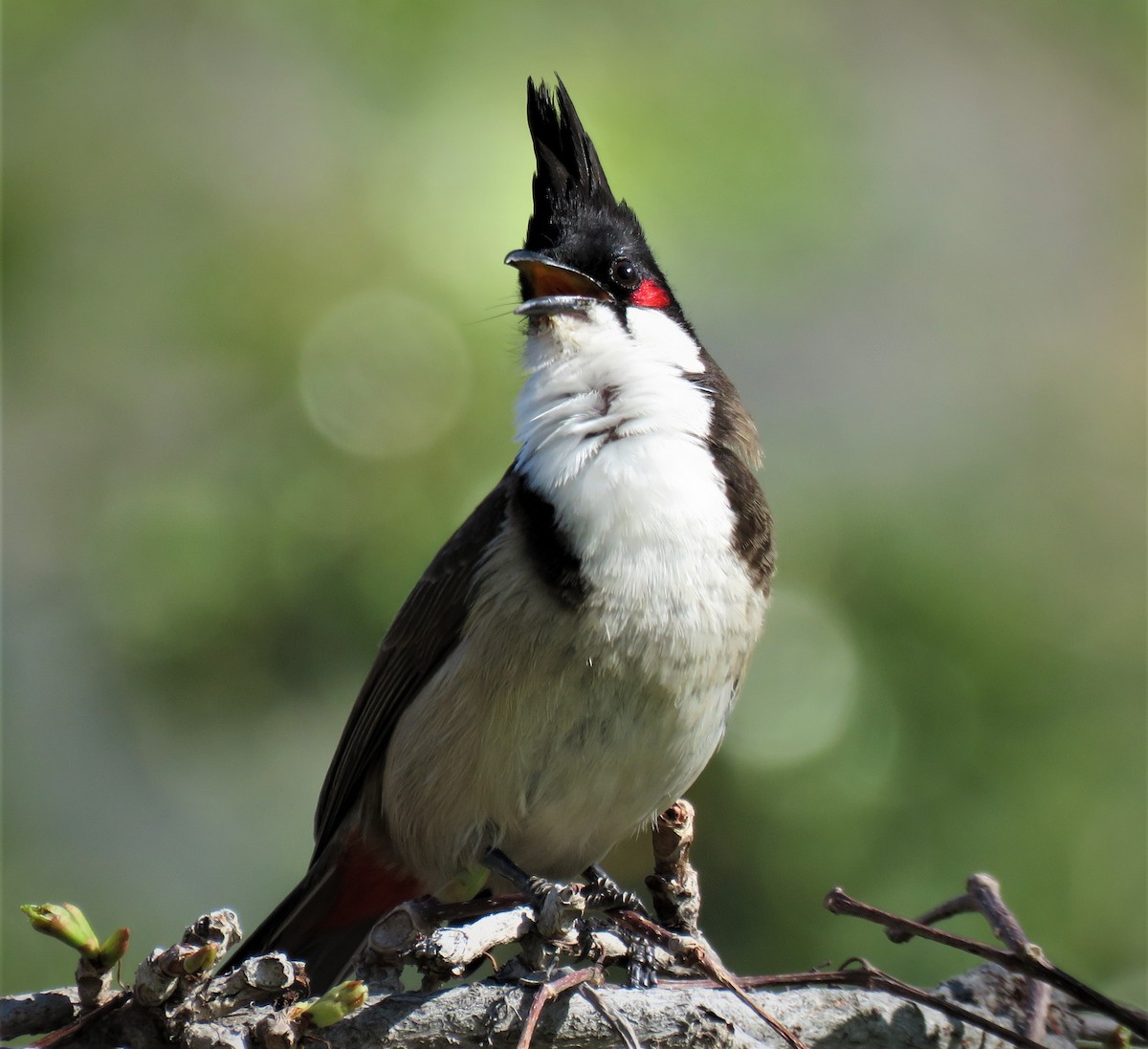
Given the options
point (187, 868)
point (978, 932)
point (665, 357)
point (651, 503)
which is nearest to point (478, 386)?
point (665, 357)

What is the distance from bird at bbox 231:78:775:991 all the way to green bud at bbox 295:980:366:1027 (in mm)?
671

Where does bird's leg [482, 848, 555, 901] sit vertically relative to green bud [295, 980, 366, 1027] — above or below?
below

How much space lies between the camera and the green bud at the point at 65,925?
138 centimetres

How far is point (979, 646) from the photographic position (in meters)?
2.90

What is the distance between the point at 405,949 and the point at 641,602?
2.10ft

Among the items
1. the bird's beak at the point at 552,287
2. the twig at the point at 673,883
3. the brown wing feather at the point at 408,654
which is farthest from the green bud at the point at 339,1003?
the bird's beak at the point at 552,287

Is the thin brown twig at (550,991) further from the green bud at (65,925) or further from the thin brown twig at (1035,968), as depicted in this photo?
the green bud at (65,925)

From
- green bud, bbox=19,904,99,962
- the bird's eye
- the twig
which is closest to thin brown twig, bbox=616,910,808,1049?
the twig

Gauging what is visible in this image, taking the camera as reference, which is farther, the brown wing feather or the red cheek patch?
the red cheek patch

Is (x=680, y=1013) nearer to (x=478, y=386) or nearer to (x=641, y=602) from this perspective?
(x=641, y=602)

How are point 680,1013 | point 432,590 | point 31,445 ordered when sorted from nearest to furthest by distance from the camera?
point 680,1013
point 432,590
point 31,445

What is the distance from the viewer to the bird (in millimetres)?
1949

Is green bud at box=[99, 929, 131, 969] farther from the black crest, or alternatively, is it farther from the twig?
the black crest

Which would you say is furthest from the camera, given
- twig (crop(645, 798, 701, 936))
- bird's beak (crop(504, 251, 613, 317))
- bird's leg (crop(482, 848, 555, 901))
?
bird's beak (crop(504, 251, 613, 317))
